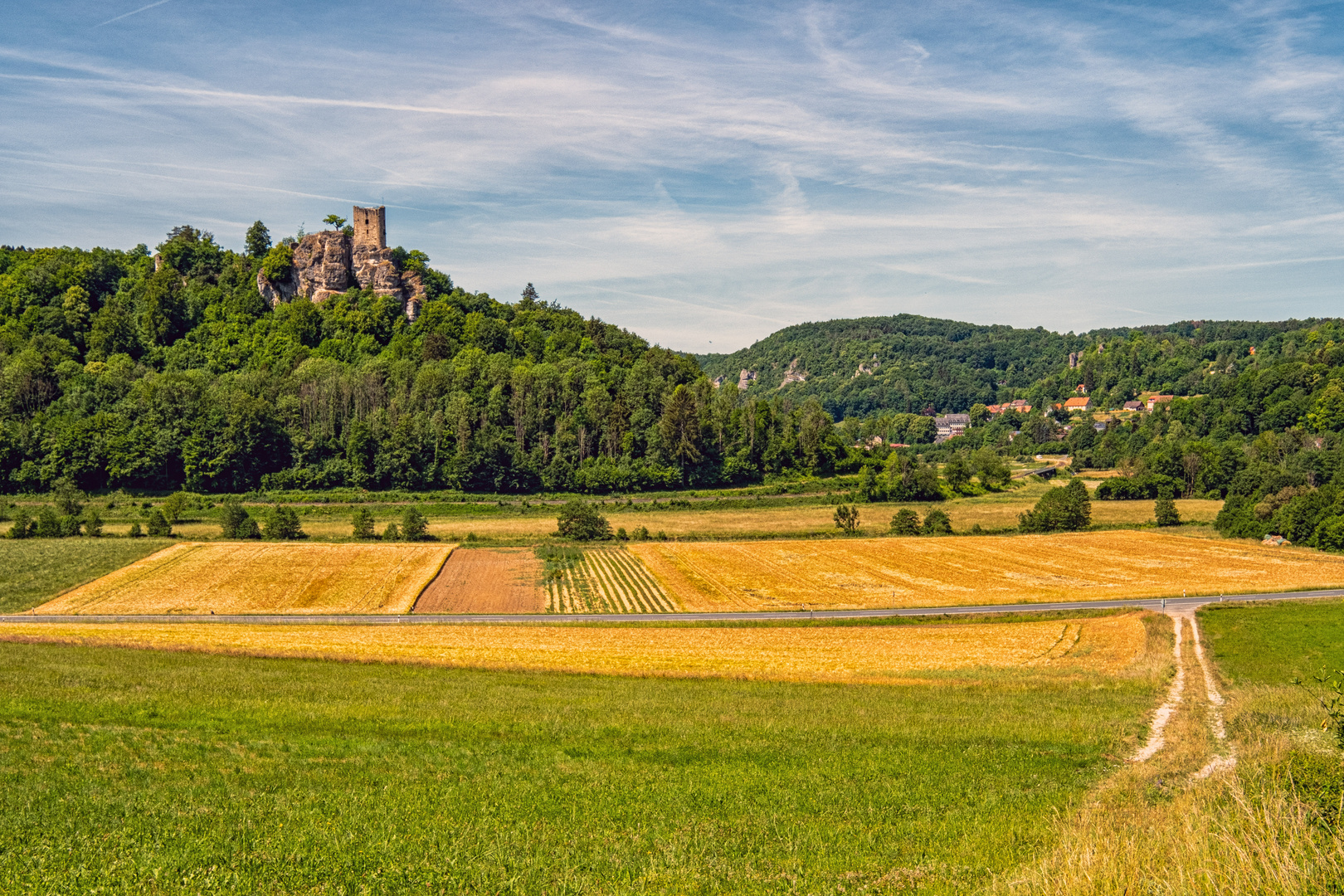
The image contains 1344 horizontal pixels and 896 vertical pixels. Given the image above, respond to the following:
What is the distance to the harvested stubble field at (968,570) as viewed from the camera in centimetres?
5219

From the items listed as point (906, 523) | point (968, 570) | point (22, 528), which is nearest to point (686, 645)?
point (968, 570)

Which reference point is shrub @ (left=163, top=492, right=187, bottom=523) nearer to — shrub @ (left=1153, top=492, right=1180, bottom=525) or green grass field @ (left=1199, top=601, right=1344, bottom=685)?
green grass field @ (left=1199, top=601, right=1344, bottom=685)

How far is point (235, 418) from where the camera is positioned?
10100cm

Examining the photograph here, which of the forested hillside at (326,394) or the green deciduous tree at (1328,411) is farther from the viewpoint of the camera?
the green deciduous tree at (1328,411)

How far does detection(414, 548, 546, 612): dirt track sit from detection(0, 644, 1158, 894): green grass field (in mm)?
A: 24026

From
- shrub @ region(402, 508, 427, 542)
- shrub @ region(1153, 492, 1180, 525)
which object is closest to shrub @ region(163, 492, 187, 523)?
shrub @ region(402, 508, 427, 542)

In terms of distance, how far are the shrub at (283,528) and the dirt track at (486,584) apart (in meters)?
15.6

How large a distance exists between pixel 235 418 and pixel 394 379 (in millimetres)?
24058

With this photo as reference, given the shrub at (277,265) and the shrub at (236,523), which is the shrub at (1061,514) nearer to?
the shrub at (236,523)

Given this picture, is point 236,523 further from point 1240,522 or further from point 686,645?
point 1240,522

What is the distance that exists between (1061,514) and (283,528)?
226ft

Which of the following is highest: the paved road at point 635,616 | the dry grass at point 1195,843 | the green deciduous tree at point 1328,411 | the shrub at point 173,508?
the green deciduous tree at point 1328,411

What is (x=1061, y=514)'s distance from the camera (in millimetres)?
82938

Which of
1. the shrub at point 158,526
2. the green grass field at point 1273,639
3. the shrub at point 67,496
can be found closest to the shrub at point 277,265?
the shrub at point 67,496
